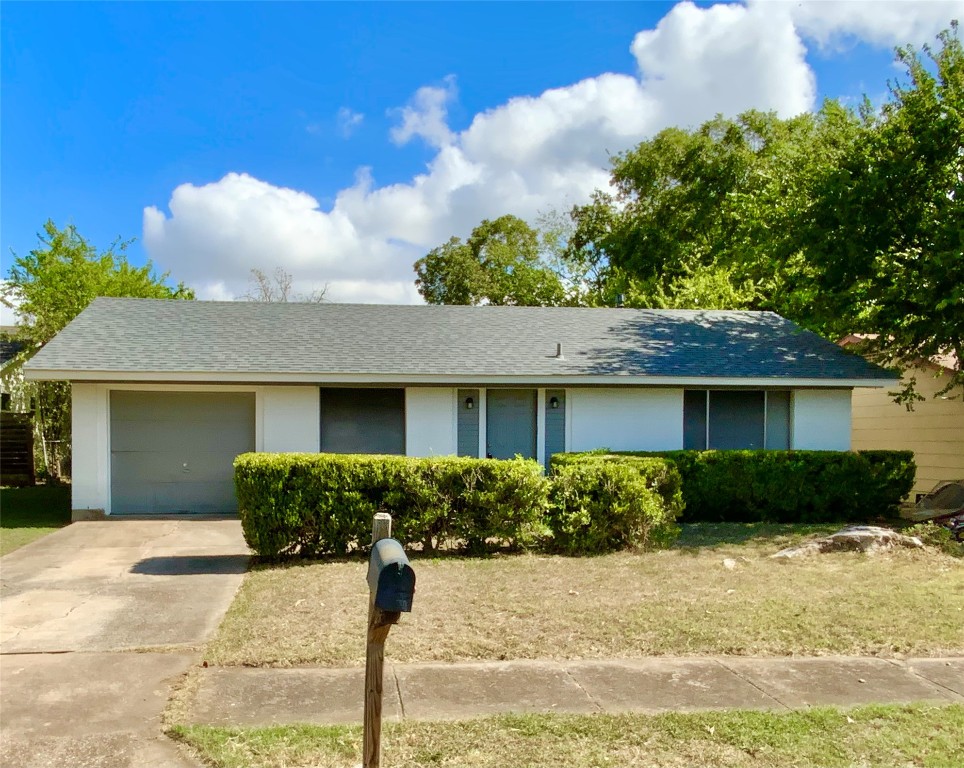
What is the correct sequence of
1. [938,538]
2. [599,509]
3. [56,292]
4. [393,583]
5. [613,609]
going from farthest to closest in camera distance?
[56,292], [938,538], [599,509], [613,609], [393,583]

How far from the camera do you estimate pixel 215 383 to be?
46.8ft

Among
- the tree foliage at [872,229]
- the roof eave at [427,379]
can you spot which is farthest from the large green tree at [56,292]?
the tree foliage at [872,229]

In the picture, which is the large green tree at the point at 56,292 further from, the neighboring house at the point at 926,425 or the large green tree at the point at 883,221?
the neighboring house at the point at 926,425

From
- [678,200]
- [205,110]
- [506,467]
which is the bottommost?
Answer: [506,467]

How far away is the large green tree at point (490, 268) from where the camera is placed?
4109 centimetres

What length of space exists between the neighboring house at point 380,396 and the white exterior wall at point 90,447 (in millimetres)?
23

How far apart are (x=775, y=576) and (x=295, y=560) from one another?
549 cm

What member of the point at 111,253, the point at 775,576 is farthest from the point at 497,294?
the point at 775,576

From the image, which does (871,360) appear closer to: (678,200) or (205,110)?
(205,110)

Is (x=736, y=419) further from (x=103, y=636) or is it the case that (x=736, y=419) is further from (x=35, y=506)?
(x=35, y=506)

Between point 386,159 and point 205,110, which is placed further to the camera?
point 386,159

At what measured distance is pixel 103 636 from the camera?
21.2 ft

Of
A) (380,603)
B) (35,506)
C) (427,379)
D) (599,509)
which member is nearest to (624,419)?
(427,379)

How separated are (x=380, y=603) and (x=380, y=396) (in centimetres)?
1171
